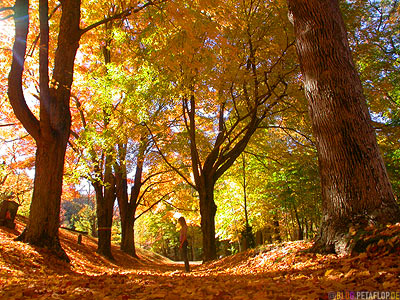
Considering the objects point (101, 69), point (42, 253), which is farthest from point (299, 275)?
point (101, 69)

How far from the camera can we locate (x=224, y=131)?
10.2 meters

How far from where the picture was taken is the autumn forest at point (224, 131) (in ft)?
11.0

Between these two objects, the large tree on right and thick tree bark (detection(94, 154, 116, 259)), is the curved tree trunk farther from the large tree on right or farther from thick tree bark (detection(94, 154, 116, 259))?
the large tree on right

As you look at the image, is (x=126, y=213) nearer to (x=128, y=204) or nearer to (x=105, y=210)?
(x=128, y=204)

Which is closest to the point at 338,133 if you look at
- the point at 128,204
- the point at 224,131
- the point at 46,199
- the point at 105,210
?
the point at 46,199

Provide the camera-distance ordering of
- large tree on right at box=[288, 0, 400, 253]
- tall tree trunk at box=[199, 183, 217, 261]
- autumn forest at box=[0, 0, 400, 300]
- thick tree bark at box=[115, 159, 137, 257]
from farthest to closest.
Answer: thick tree bark at box=[115, 159, 137, 257] → tall tree trunk at box=[199, 183, 217, 261] → large tree on right at box=[288, 0, 400, 253] → autumn forest at box=[0, 0, 400, 300]

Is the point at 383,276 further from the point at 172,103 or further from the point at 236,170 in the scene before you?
the point at 236,170

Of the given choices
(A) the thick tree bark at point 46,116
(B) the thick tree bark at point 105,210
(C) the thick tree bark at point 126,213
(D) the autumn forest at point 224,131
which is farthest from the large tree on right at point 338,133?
(C) the thick tree bark at point 126,213

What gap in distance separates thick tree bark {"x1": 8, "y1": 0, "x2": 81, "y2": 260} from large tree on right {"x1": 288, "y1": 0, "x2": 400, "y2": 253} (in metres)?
5.55

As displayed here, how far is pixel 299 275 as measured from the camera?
10.7ft

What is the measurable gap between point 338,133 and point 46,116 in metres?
6.15

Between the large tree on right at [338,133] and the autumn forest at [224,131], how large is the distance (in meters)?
0.02

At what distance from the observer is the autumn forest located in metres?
3.35

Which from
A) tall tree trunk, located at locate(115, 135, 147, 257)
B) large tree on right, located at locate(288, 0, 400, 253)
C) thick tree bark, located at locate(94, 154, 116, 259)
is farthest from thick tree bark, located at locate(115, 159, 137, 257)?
large tree on right, located at locate(288, 0, 400, 253)
